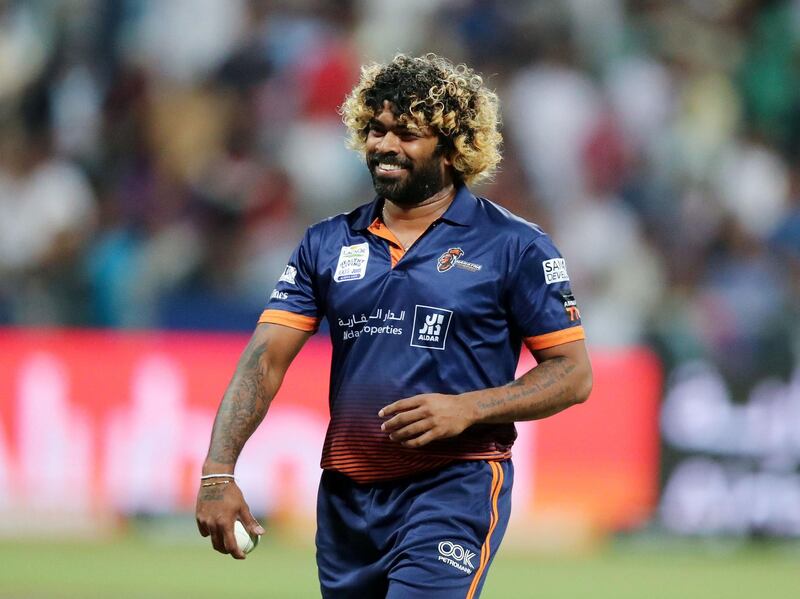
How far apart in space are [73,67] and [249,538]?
33.3ft

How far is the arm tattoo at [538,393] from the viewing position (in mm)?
4781

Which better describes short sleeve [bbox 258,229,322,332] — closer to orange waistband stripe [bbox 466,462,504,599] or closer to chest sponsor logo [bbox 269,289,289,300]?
chest sponsor logo [bbox 269,289,289,300]

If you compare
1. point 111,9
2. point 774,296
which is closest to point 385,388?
point 774,296

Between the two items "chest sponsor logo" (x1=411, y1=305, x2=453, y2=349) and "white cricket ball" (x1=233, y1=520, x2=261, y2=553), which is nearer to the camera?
"white cricket ball" (x1=233, y1=520, x2=261, y2=553)

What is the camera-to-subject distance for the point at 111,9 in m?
14.4

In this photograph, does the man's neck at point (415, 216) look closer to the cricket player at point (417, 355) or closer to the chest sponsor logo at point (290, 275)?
the cricket player at point (417, 355)

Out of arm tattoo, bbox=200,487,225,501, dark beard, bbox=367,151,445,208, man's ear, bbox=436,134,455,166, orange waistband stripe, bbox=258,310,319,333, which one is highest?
man's ear, bbox=436,134,455,166

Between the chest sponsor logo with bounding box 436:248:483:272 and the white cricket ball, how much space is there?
3.49 ft

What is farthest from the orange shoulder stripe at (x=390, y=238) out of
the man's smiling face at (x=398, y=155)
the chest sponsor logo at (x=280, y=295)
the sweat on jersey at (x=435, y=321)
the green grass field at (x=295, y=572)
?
the green grass field at (x=295, y=572)

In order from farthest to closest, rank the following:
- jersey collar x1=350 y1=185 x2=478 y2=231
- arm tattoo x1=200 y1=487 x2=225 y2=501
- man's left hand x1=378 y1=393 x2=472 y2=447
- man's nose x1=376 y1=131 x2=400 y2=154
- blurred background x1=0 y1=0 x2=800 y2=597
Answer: blurred background x1=0 y1=0 x2=800 y2=597
jersey collar x1=350 y1=185 x2=478 y2=231
man's nose x1=376 y1=131 x2=400 y2=154
arm tattoo x1=200 y1=487 x2=225 y2=501
man's left hand x1=378 y1=393 x2=472 y2=447

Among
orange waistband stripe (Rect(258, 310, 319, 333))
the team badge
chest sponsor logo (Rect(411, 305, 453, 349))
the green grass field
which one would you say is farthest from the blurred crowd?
chest sponsor logo (Rect(411, 305, 453, 349))

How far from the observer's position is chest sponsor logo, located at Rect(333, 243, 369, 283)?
5.04 meters

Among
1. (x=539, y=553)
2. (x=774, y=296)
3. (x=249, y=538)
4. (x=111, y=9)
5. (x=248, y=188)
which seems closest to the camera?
(x=249, y=538)

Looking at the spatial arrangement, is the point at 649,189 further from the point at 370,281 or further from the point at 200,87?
the point at 370,281
